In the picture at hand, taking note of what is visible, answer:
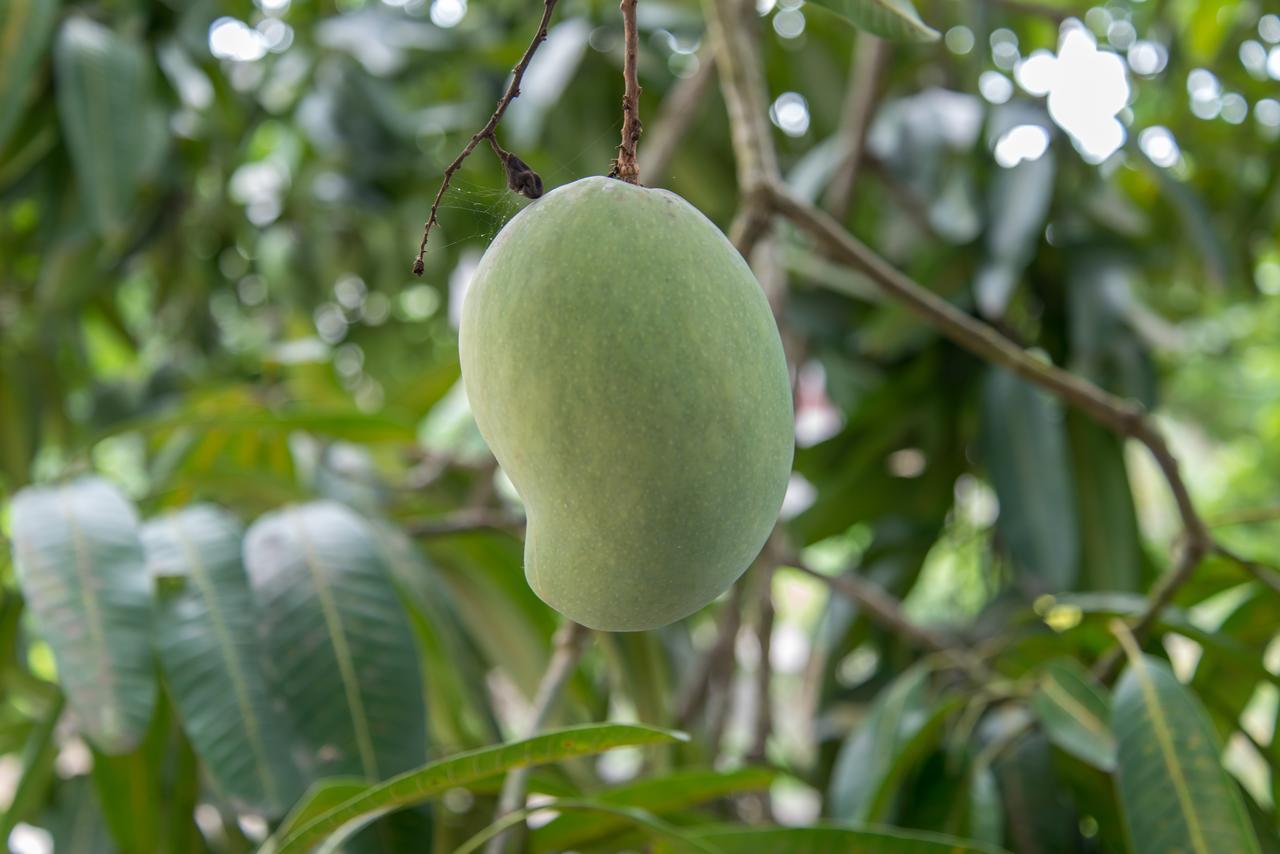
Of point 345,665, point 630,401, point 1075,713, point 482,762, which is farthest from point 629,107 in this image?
point 1075,713

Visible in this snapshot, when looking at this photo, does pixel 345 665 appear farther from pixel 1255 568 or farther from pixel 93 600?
pixel 1255 568

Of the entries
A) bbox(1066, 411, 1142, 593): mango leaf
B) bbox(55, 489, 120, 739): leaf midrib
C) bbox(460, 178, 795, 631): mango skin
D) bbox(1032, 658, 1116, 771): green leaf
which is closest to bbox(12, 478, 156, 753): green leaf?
bbox(55, 489, 120, 739): leaf midrib

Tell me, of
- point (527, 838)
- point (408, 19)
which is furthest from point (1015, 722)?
point (408, 19)

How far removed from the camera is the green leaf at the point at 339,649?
0.56m

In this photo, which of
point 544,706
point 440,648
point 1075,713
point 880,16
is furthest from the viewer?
point 440,648

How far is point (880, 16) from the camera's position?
380 mm

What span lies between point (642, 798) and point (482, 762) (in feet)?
0.68

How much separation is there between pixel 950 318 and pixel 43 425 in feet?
3.87

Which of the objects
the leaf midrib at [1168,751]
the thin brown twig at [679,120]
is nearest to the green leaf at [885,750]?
the leaf midrib at [1168,751]

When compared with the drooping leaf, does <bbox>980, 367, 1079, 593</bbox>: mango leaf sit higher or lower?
higher

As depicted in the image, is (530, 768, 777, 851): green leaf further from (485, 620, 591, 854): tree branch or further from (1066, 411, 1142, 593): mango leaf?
(1066, 411, 1142, 593): mango leaf

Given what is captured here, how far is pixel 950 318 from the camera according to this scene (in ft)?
1.80

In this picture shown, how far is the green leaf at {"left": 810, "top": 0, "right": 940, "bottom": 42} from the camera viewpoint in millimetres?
378

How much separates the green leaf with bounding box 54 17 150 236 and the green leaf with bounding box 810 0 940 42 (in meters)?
0.79
